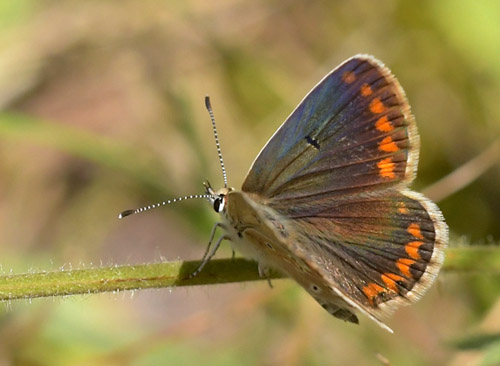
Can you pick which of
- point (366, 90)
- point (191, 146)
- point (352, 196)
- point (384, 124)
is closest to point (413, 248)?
point (352, 196)

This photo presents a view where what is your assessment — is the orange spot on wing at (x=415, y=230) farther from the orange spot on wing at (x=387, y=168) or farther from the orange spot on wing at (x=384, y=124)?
the orange spot on wing at (x=384, y=124)

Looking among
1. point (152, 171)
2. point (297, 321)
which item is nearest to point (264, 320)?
point (297, 321)

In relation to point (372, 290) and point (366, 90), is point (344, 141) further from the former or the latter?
point (372, 290)

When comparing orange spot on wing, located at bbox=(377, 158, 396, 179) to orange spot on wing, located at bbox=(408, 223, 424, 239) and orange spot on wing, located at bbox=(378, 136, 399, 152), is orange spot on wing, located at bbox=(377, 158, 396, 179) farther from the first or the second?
orange spot on wing, located at bbox=(408, 223, 424, 239)

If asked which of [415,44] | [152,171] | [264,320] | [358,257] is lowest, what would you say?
[264,320]

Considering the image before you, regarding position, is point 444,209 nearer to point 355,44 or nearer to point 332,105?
point 355,44

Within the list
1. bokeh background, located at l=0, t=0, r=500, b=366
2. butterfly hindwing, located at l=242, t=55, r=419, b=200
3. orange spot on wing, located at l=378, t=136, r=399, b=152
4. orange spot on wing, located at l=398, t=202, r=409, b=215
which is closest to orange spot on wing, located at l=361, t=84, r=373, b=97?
butterfly hindwing, located at l=242, t=55, r=419, b=200
